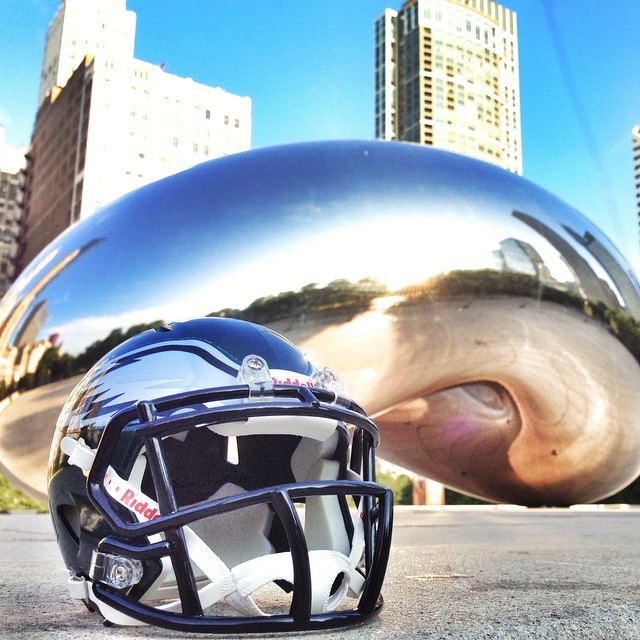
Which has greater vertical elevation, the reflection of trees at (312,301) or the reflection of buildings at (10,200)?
the reflection of buildings at (10,200)

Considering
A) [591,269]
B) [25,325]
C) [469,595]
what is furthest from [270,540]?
[591,269]

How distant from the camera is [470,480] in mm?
4496

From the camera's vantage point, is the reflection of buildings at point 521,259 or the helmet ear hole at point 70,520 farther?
the reflection of buildings at point 521,259

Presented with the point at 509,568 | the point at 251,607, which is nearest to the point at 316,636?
the point at 251,607

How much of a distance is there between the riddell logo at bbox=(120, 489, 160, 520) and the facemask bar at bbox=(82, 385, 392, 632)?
27 millimetres

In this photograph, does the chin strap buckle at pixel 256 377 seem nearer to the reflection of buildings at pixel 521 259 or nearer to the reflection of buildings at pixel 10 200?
the reflection of buildings at pixel 521 259

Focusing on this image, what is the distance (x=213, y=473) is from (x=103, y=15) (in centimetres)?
8206

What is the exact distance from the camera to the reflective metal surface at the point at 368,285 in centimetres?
328

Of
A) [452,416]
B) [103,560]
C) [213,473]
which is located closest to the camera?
[103,560]

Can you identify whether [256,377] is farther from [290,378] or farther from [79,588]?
[79,588]

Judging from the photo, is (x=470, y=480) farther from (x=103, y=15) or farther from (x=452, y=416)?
(x=103, y=15)

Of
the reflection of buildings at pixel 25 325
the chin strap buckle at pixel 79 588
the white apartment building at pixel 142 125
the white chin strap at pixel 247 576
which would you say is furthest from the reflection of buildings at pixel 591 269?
the white apartment building at pixel 142 125

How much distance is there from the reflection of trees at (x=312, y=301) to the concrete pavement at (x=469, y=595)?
1.07m

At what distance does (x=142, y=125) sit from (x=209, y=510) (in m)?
59.5
